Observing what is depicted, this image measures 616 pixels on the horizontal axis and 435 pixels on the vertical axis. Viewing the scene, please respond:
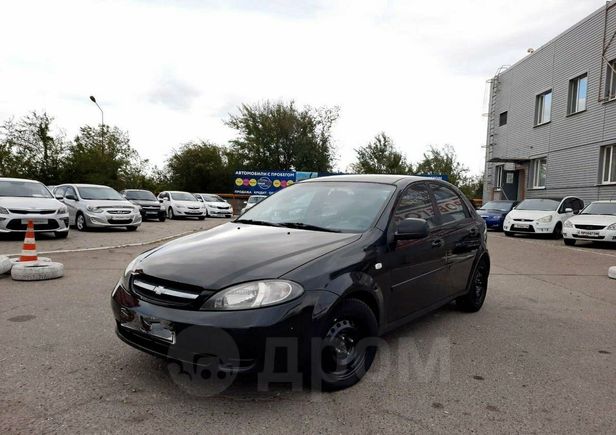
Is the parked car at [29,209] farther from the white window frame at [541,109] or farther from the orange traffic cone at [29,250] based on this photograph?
the white window frame at [541,109]

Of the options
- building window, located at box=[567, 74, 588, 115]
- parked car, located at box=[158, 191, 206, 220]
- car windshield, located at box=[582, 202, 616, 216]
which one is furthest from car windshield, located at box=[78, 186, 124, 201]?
building window, located at box=[567, 74, 588, 115]

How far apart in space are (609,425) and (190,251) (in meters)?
2.85

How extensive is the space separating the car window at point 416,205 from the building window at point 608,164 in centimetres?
1661

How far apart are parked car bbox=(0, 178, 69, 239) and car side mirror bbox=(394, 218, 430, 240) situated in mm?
9921

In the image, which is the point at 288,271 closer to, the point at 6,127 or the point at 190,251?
the point at 190,251

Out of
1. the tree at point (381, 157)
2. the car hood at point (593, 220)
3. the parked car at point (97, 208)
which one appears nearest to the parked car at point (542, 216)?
the car hood at point (593, 220)

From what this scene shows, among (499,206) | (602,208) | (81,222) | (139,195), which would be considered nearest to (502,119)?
(499,206)

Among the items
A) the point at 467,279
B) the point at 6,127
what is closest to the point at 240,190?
the point at 6,127

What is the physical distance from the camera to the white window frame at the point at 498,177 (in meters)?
25.8

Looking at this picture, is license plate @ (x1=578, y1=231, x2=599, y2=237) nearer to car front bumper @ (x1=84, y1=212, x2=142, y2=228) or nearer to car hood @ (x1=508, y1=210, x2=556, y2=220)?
car hood @ (x1=508, y1=210, x2=556, y2=220)

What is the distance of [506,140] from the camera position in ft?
83.0

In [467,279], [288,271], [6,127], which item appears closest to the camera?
[288,271]

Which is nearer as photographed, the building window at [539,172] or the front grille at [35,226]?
the front grille at [35,226]

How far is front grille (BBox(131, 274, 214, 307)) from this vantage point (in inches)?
110
